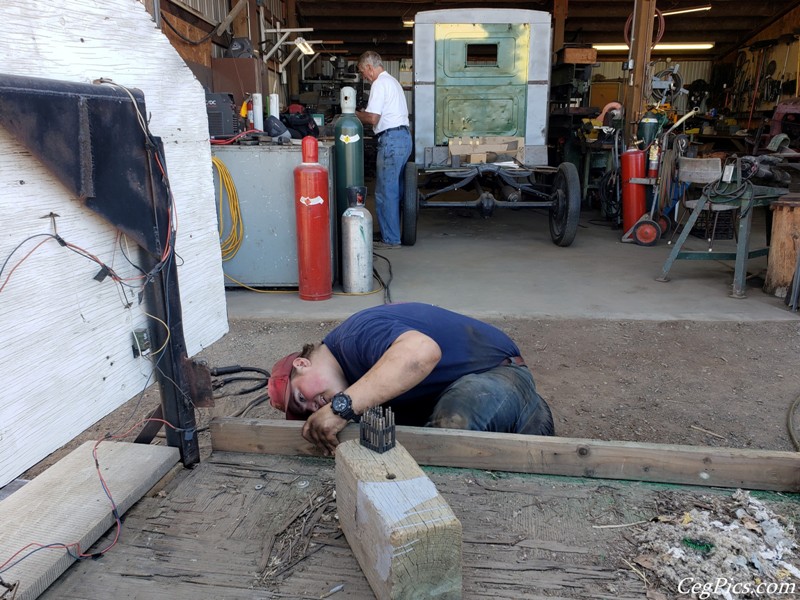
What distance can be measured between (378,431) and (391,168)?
4.88 meters

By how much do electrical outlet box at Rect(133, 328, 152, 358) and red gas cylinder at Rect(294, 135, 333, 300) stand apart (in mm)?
1888

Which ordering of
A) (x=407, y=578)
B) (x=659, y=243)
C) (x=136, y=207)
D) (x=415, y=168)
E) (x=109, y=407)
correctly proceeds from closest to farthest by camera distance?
(x=407, y=578), (x=136, y=207), (x=109, y=407), (x=415, y=168), (x=659, y=243)

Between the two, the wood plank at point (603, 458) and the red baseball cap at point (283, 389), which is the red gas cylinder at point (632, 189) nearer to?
the wood plank at point (603, 458)

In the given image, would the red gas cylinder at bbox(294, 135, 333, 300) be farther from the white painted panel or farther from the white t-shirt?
the white t-shirt

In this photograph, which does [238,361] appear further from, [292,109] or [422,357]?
[292,109]

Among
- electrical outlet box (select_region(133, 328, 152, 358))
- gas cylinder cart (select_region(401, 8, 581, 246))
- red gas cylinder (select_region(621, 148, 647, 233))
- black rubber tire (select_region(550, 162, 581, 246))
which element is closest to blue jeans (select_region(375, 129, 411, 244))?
gas cylinder cart (select_region(401, 8, 581, 246))

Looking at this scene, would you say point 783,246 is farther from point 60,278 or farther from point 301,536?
point 60,278

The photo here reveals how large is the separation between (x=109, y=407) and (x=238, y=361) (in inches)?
45.3

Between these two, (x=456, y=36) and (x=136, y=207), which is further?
(x=456, y=36)

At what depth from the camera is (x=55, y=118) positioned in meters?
1.75

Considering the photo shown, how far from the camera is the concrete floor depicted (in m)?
4.36

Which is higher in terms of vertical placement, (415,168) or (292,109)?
(292,109)

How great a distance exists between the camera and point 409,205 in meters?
6.14

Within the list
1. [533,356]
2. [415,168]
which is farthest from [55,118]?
[415,168]
